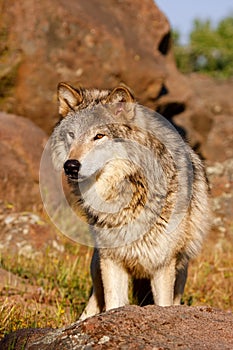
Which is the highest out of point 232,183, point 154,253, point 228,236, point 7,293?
point 232,183

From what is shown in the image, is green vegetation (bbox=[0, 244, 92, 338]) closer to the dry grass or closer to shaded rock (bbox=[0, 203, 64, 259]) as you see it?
the dry grass

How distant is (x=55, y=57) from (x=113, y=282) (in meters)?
6.16

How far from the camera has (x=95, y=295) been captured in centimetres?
619

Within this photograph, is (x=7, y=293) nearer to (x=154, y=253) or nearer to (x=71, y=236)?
(x=154, y=253)

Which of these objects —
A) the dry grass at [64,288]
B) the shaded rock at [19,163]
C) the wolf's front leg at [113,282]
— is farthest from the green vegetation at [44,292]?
the shaded rock at [19,163]

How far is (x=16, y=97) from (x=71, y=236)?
127 inches

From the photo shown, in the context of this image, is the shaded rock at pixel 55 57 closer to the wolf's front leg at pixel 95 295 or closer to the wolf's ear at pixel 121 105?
the wolf's front leg at pixel 95 295

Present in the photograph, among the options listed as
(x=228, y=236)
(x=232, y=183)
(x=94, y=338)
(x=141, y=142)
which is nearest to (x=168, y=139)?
(x=141, y=142)

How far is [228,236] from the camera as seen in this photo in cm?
1020

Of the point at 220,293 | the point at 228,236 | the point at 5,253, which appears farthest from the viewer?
the point at 228,236

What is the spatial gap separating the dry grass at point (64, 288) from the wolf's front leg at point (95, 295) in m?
0.16

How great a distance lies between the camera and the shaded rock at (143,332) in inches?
139

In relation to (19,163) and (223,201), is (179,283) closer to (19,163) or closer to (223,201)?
(19,163)

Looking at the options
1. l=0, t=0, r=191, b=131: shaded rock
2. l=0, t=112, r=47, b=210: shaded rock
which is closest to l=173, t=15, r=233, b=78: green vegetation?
l=0, t=0, r=191, b=131: shaded rock
